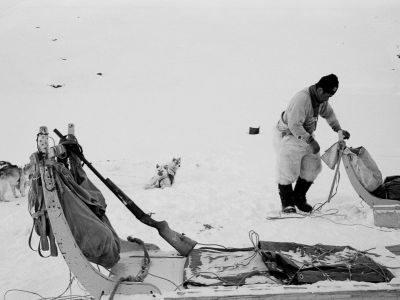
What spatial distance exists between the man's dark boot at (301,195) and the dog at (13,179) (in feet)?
14.5

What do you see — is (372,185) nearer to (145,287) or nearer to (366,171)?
(366,171)

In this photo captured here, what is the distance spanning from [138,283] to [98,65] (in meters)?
18.0

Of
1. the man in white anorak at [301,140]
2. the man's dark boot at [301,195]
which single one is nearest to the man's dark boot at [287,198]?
the man in white anorak at [301,140]

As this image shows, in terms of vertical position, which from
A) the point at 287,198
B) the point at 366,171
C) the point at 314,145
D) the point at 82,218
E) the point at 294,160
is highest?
the point at 314,145

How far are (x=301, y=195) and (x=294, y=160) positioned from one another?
63 centimetres

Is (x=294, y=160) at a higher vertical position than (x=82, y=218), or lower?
higher

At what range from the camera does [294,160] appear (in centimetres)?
546

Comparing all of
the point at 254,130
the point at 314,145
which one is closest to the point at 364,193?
the point at 314,145

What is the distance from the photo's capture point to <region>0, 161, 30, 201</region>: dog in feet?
22.7

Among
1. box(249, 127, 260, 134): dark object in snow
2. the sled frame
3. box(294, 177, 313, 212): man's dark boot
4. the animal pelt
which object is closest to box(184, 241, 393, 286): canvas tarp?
the sled frame

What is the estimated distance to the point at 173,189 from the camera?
6965 millimetres

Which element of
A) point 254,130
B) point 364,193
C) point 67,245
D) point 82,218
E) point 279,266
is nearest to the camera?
point 67,245

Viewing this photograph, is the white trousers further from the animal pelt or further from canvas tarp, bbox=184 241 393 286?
the animal pelt

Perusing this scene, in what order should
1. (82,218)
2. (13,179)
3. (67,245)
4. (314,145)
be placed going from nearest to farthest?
(67,245) < (82,218) < (314,145) < (13,179)
